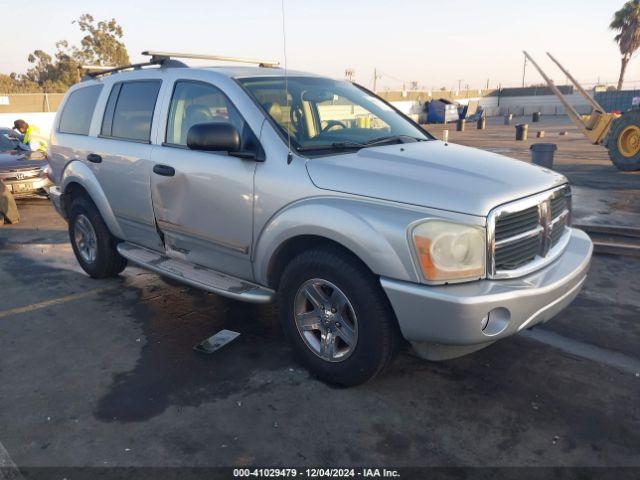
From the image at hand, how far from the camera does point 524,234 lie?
2.91 meters

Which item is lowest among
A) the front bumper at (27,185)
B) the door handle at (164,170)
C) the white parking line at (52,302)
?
the white parking line at (52,302)

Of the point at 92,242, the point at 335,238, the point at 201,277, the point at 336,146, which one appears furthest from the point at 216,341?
the point at 92,242

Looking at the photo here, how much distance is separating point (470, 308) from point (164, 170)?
2537mm

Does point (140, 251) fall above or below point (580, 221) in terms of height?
above

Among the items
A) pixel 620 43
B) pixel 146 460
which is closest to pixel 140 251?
pixel 146 460

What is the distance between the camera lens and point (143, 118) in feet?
14.0

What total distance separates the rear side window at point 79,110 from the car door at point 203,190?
4.84ft

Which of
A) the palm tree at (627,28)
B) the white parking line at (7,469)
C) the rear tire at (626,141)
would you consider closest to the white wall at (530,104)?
the palm tree at (627,28)

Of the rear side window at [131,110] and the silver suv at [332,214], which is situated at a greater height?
the rear side window at [131,110]

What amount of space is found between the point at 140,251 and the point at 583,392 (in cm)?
365

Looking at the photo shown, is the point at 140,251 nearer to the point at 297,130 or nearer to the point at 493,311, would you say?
the point at 297,130

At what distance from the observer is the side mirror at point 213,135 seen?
3215 mm

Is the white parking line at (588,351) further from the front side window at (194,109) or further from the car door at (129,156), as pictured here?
the car door at (129,156)

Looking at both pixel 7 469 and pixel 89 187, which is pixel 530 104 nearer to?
pixel 89 187
